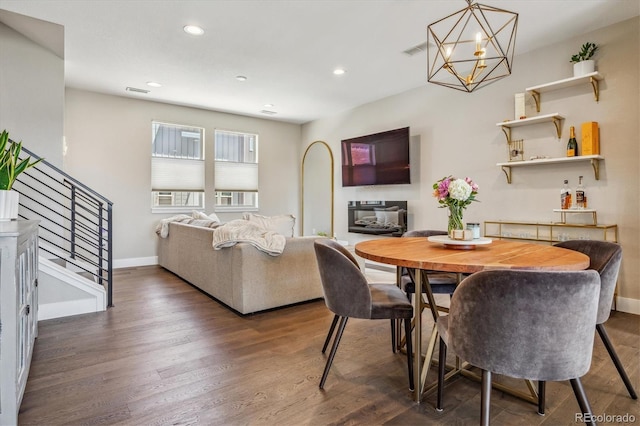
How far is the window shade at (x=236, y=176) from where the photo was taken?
681 cm

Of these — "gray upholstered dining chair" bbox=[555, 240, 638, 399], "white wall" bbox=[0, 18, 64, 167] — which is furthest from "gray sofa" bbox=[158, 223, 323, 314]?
"gray upholstered dining chair" bbox=[555, 240, 638, 399]

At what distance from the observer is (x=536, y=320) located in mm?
1210

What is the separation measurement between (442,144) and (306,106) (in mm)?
2632

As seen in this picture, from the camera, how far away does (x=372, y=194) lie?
20.1 ft

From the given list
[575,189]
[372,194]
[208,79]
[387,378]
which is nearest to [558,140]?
[575,189]

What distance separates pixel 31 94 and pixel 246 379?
13.2 ft

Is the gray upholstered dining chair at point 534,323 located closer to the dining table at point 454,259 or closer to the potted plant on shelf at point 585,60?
the dining table at point 454,259

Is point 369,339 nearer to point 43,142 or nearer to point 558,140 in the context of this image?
point 558,140

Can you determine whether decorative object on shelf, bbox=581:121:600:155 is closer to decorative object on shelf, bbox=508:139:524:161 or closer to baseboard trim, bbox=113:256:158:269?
decorative object on shelf, bbox=508:139:524:161

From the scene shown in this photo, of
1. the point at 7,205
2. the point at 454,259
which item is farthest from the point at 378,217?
the point at 7,205

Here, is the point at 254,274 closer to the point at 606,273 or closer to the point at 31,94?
the point at 606,273

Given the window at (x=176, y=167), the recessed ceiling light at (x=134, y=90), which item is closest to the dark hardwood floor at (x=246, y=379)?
the window at (x=176, y=167)

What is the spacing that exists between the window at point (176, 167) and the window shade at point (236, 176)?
0.36 metres

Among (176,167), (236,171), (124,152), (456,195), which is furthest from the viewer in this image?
(236,171)
